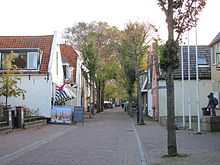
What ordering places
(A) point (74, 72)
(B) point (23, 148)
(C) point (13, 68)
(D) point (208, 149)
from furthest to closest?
1. (A) point (74, 72)
2. (C) point (13, 68)
3. (B) point (23, 148)
4. (D) point (208, 149)

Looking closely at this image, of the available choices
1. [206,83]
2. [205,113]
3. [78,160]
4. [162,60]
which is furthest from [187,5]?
[206,83]

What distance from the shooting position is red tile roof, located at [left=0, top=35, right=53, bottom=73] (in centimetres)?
4834

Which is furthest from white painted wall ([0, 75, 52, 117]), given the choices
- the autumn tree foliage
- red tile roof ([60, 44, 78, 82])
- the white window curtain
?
the autumn tree foliage

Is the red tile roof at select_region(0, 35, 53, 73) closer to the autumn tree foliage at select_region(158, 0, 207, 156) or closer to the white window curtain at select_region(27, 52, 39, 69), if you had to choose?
the white window curtain at select_region(27, 52, 39, 69)

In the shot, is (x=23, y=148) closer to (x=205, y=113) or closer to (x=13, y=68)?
(x=205, y=113)

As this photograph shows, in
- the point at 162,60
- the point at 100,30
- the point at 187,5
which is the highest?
the point at 100,30

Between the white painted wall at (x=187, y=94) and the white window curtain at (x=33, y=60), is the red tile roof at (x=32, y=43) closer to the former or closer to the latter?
the white window curtain at (x=33, y=60)

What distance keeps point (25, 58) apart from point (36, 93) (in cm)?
340

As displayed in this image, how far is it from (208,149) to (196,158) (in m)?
3.30

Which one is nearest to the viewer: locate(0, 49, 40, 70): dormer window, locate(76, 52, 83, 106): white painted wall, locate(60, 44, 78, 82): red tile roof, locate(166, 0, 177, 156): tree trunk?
locate(166, 0, 177, 156): tree trunk

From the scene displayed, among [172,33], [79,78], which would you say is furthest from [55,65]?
[172,33]

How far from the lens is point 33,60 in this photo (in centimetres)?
4775

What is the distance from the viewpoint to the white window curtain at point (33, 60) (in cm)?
4750

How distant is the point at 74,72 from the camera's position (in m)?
75.2
